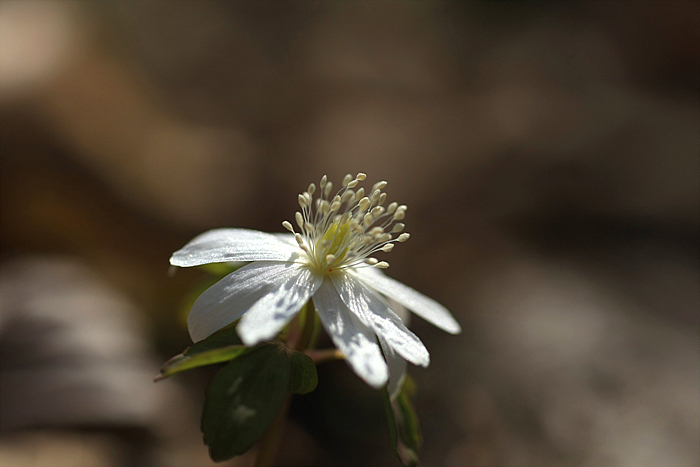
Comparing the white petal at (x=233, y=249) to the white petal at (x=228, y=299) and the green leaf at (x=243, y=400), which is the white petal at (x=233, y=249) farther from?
the green leaf at (x=243, y=400)

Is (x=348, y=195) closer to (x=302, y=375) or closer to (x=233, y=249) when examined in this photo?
(x=233, y=249)

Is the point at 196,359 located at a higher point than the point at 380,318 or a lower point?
lower

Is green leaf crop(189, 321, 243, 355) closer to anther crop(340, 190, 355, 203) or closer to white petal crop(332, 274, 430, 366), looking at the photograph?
white petal crop(332, 274, 430, 366)

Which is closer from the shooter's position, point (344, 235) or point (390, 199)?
point (344, 235)

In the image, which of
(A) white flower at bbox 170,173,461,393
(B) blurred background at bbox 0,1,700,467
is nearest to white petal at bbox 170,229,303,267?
(A) white flower at bbox 170,173,461,393

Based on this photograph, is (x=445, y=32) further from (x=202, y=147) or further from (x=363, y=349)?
(x=363, y=349)

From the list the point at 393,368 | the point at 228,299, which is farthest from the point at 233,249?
the point at 393,368

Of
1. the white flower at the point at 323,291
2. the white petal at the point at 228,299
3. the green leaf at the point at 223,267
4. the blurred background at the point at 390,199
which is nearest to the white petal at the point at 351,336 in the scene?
the white flower at the point at 323,291
